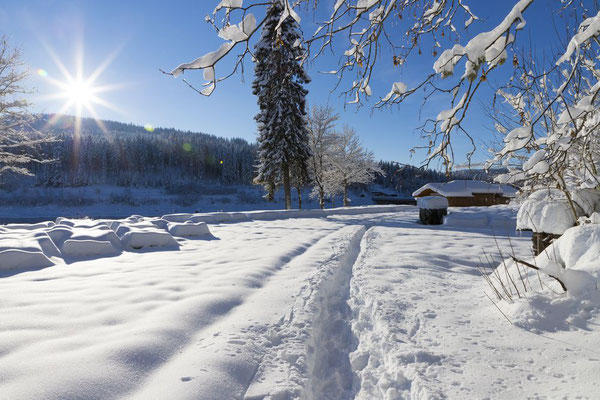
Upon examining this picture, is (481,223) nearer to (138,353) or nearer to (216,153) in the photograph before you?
(138,353)

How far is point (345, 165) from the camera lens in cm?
2575

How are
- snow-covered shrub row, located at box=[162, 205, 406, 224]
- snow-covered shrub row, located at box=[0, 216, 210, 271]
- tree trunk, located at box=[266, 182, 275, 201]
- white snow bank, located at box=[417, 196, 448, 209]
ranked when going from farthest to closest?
1. tree trunk, located at box=[266, 182, 275, 201]
2. white snow bank, located at box=[417, 196, 448, 209]
3. snow-covered shrub row, located at box=[162, 205, 406, 224]
4. snow-covered shrub row, located at box=[0, 216, 210, 271]

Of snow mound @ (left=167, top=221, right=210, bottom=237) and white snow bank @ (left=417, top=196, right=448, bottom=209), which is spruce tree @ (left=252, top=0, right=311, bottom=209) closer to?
white snow bank @ (left=417, top=196, right=448, bottom=209)

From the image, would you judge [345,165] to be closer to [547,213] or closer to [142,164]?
[547,213]

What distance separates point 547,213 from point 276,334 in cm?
424

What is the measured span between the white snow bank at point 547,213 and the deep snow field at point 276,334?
1.19 metres

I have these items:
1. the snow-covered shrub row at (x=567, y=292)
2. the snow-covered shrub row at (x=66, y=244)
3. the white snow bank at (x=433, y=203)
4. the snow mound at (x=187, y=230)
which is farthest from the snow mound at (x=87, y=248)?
the white snow bank at (x=433, y=203)

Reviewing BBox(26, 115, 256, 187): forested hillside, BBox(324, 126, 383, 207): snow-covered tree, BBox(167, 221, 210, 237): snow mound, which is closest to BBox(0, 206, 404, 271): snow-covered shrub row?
BBox(167, 221, 210, 237): snow mound

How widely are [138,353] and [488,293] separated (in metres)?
3.55

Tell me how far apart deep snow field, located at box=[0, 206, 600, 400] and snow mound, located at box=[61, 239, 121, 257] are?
513 millimetres

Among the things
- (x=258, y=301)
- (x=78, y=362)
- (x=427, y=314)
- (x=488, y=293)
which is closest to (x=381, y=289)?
(x=427, y=314)

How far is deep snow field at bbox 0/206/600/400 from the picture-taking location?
1708 mm

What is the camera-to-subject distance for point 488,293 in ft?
10.5

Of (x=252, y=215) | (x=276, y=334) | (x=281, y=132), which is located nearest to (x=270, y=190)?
(x=281, y=132)
